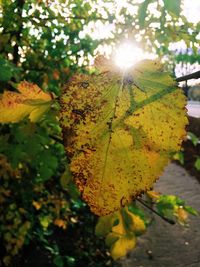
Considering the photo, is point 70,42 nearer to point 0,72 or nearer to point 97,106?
point 0,72

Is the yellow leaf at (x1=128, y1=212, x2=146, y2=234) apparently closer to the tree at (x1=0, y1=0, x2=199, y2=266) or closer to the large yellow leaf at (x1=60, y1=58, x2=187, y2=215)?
the tree at (x1=0, y1=0, x2=199, y2=266)

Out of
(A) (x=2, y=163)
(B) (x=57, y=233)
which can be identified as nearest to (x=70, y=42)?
(A) (x=2, y=163)

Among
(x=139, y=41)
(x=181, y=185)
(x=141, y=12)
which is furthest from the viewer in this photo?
(x=181, y=185)

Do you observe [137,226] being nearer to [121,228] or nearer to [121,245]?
→ [121,228]

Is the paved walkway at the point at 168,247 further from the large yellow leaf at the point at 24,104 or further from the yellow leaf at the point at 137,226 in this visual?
the large yellow leaf at the point at 24,104

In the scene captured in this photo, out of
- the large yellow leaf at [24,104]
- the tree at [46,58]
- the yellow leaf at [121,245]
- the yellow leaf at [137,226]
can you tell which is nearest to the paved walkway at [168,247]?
the tree at [46,58]

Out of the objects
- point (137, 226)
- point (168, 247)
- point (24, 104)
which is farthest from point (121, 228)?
point (168, 247)

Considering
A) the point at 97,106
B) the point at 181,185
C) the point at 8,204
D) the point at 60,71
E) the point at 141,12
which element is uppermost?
the point at 141,12
